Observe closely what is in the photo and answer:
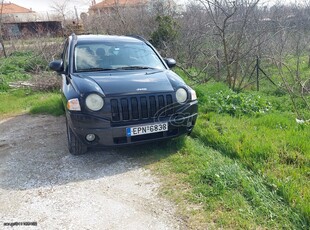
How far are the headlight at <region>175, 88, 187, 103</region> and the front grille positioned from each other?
0.13 meters

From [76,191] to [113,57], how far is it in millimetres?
2293

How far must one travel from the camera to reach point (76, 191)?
2.93 metres

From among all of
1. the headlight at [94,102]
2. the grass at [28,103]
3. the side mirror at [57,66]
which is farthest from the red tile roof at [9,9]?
the headlight at [94,102]

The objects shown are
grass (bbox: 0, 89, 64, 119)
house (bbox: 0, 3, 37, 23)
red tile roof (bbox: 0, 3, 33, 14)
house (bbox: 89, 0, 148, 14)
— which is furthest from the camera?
house (bbox: 0, 3, 37, 23)

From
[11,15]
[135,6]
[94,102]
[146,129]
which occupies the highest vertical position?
[11,15]

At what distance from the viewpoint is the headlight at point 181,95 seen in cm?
362

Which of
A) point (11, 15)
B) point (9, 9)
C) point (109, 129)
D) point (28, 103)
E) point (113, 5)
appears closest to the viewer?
point (109, 129)

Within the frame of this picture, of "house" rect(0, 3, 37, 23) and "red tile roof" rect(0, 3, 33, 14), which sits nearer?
"red tile roof" rect(0, 3, 33, 14)

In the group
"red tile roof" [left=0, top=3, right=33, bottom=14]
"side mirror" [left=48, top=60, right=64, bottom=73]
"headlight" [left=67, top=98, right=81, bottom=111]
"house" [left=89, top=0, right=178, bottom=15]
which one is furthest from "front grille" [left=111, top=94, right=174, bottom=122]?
"red tile roof" [left=0, top=3, right=33, bottom=14]

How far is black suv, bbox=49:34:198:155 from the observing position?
3.28 m

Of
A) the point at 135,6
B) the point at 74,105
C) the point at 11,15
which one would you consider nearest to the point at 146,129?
the point at 74,105

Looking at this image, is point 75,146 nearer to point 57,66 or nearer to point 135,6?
point 57,66

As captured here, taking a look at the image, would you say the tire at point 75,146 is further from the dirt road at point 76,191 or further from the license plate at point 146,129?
the license plate at point 146,129

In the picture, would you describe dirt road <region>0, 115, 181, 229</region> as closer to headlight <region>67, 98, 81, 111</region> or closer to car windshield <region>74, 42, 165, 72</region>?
headlight <region>67, 98, 81, 111</region>
